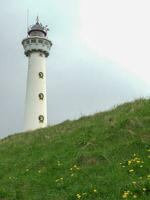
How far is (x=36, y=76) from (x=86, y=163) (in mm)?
36848

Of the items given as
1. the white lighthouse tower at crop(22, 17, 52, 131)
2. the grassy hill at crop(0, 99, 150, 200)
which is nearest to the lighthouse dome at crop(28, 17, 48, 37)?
the white lighthouse tower at crop(22, 17, 52, 131)

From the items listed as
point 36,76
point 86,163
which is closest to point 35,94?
point 36,76

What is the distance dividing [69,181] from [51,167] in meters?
2.74

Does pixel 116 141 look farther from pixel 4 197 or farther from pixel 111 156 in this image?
pixel 4 197

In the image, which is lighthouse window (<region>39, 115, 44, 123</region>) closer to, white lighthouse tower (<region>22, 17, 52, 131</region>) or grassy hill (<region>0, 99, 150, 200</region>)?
white lighthouse tower (<region>22, 17, 52, 131</region>)

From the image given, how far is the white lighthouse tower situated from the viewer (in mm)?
51406

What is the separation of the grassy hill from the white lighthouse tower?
25190 millimetres

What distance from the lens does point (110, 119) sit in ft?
82.5

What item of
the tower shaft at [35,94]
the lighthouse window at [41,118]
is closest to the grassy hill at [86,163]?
the tower shaft at [35,94]

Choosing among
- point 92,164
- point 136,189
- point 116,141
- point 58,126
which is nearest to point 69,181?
point 92,164

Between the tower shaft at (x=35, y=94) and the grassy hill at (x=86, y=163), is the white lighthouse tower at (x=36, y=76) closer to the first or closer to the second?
the tower shaft at (x=35, y=94)

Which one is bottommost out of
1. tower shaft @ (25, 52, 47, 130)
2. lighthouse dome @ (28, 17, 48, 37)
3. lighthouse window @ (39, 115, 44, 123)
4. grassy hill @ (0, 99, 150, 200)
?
grassy hill @ (0, 99, 150, 200)

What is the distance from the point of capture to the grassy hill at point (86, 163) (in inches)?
562

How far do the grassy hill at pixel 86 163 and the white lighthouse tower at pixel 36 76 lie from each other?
82.6ft
